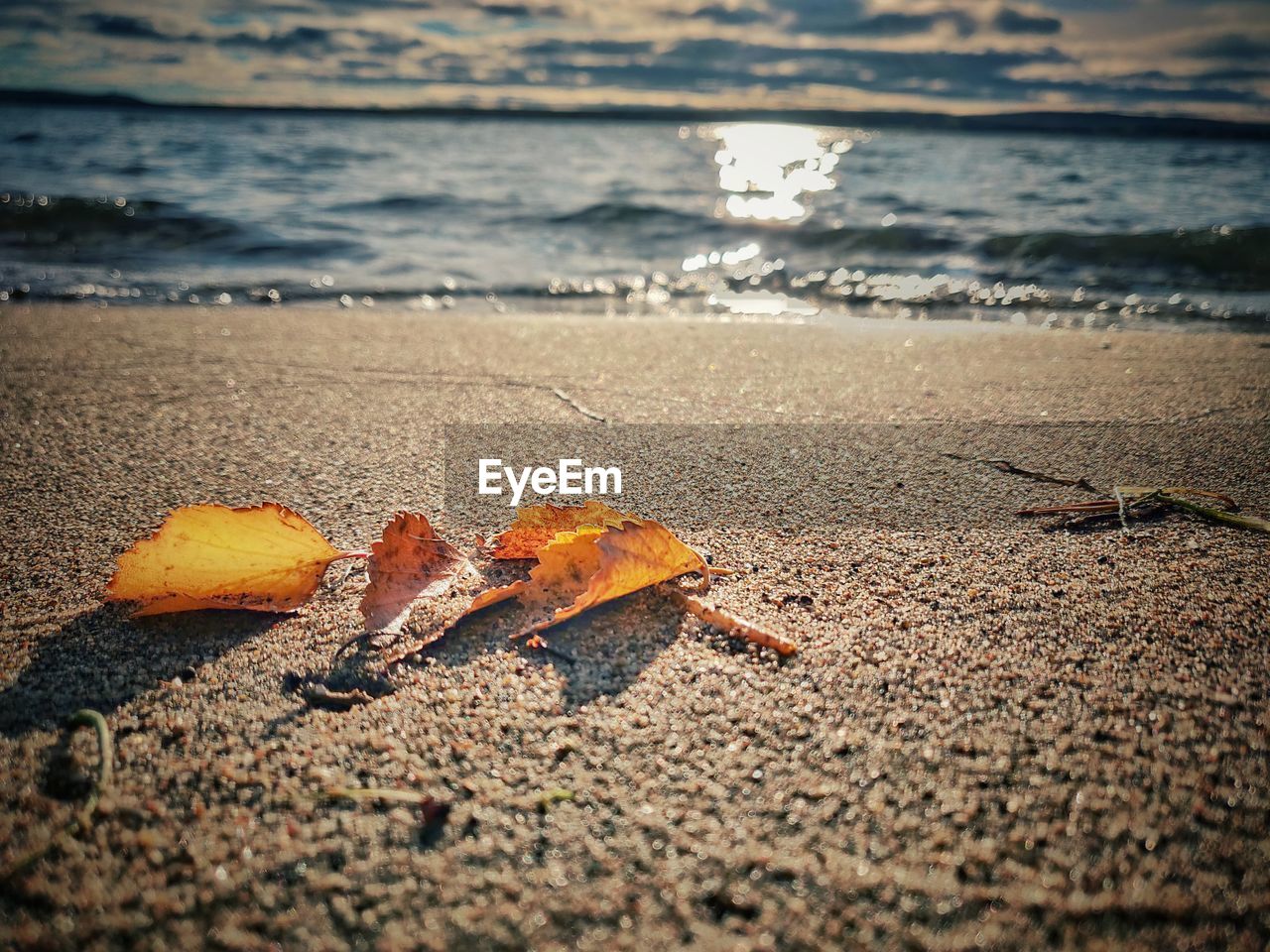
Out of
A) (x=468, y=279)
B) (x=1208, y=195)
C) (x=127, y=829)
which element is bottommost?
(x=127, y=829)

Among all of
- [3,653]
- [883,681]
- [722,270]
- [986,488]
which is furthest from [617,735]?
[722,270]

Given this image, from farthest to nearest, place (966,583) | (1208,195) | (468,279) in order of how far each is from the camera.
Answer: (1208,195)
(468,279)
(966,583)

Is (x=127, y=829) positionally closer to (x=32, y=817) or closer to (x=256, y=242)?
(x=32, y=817)

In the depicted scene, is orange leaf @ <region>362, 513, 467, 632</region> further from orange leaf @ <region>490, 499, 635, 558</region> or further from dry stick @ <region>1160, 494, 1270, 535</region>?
dry stick @ <region>1160, 494, 1270, 535</region>

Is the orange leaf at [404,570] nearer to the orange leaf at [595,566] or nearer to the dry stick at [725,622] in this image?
the orange leaf at [595,566]

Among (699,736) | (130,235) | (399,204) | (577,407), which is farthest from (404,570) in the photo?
(399,204)

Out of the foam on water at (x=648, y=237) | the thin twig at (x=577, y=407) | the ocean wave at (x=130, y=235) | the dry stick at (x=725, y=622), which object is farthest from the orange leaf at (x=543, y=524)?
the ocean wave at (x=130, y=235)

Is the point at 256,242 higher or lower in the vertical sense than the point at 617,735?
higher
